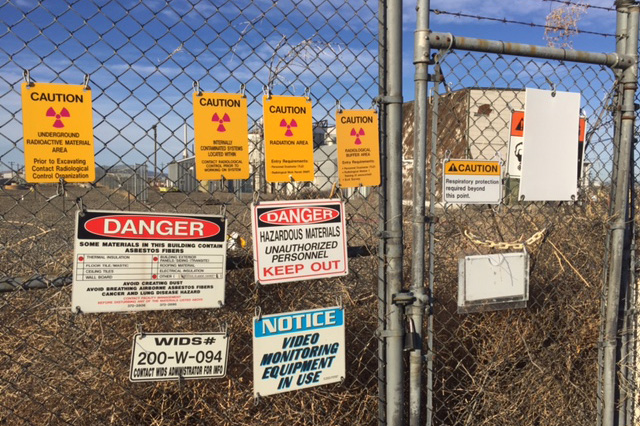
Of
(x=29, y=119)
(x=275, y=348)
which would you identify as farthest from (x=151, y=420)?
(x=29, y=119)

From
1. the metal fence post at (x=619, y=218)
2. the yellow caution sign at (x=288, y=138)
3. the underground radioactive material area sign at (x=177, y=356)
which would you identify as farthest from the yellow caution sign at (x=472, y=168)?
the underground radioactive material area sign at (x=177, y=356)

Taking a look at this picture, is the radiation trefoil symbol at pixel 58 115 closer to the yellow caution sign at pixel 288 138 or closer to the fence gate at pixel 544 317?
the yellow caution sign at pixel 288 138

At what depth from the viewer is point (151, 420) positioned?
2570 mm

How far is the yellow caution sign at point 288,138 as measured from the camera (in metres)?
2.26

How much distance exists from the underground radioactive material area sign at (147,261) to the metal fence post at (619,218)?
2273mm

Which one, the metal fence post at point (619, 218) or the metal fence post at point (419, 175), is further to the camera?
the metal fence post at point (619, 218)

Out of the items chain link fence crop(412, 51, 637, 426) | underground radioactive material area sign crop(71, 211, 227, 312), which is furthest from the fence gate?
underground radioactive material area sign crop(71, 211, 227, 312)

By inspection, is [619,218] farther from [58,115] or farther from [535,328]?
[58,115]

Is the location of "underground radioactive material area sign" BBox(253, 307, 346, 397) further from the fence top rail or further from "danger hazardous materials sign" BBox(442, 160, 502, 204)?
the fence top rail

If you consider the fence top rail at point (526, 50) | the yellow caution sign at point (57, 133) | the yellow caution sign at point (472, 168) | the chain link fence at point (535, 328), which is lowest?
the chain link fence at point (535, 328)

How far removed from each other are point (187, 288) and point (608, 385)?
8.25 ft

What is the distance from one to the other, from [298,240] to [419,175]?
647 millimetres

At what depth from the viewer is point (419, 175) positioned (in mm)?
2453

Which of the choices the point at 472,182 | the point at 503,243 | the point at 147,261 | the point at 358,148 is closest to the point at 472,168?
the point at 472,182
